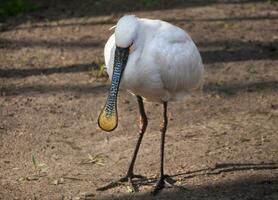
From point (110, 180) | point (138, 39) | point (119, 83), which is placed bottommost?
point (110, 180)

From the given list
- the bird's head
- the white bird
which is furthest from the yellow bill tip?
the bird's head

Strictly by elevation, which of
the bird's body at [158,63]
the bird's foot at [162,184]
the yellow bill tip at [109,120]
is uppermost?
the bird's body at [158,63]

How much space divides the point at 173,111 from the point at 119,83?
2321mm

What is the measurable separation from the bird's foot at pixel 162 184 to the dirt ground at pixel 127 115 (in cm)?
5

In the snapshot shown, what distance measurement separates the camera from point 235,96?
8016 mm

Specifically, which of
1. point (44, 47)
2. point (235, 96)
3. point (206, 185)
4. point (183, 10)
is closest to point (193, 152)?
point (206, 185)

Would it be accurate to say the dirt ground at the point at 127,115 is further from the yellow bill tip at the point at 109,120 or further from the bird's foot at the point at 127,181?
the yellow bill tip at the point at 109,120

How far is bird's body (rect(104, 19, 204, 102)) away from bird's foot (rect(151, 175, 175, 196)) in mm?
713

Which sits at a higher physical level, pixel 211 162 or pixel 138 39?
pixel 138 39

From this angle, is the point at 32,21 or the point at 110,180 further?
the point at 32,21

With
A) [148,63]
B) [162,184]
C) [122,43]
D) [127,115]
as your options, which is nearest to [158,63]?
[148,63]

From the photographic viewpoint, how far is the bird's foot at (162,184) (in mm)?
5887

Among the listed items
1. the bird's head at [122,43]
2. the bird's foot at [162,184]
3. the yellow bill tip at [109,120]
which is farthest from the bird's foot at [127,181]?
the bird's head at [122,43]

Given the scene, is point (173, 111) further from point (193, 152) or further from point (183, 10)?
point (183, 10)
